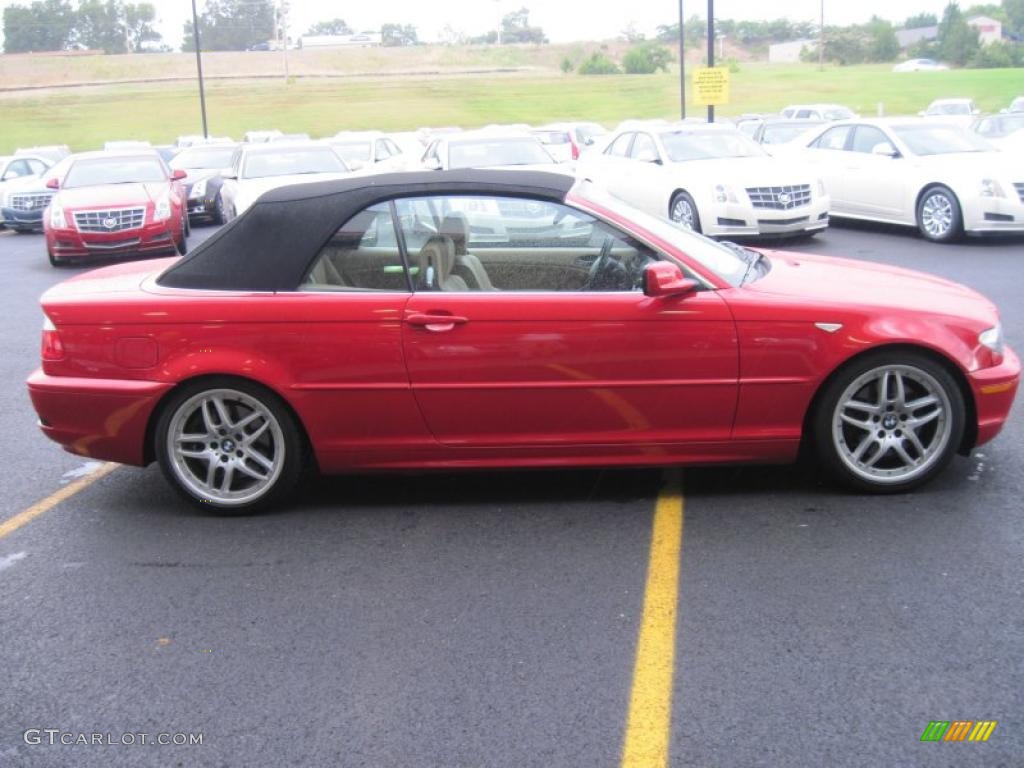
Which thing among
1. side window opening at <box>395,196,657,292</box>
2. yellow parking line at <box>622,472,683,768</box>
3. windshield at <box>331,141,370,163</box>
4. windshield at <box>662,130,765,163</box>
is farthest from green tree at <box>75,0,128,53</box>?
yellow parking line at <box>622,472,683,768</box>

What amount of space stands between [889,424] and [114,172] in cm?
1431

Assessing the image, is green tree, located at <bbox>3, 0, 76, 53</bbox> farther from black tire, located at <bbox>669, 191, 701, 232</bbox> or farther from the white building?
black tire, located at <bbox>669, 191, 701, 232</bbox>

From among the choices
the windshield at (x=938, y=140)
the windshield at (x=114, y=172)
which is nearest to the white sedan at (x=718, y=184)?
the windshield at (x=938, y=140)

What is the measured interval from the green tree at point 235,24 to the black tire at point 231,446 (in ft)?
382

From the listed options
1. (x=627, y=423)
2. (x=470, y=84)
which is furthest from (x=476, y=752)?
A: (x=470, y=84)

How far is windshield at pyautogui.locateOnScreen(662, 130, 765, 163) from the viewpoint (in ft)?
48.3

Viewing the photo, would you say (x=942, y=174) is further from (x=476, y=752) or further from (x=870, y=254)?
(x=476, y=752)

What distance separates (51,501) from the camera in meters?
5.37

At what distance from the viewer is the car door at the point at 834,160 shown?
15.5 m

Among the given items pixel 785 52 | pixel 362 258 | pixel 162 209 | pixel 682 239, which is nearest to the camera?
pixel 362 258

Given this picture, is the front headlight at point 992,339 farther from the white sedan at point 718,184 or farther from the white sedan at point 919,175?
the white sedan at point 919,175

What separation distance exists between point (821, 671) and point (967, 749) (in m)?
0.52

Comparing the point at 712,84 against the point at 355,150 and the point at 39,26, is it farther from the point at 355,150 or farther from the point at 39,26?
the point at 39,26

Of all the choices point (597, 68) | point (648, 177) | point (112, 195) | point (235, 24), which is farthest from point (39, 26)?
point (648, 177)
